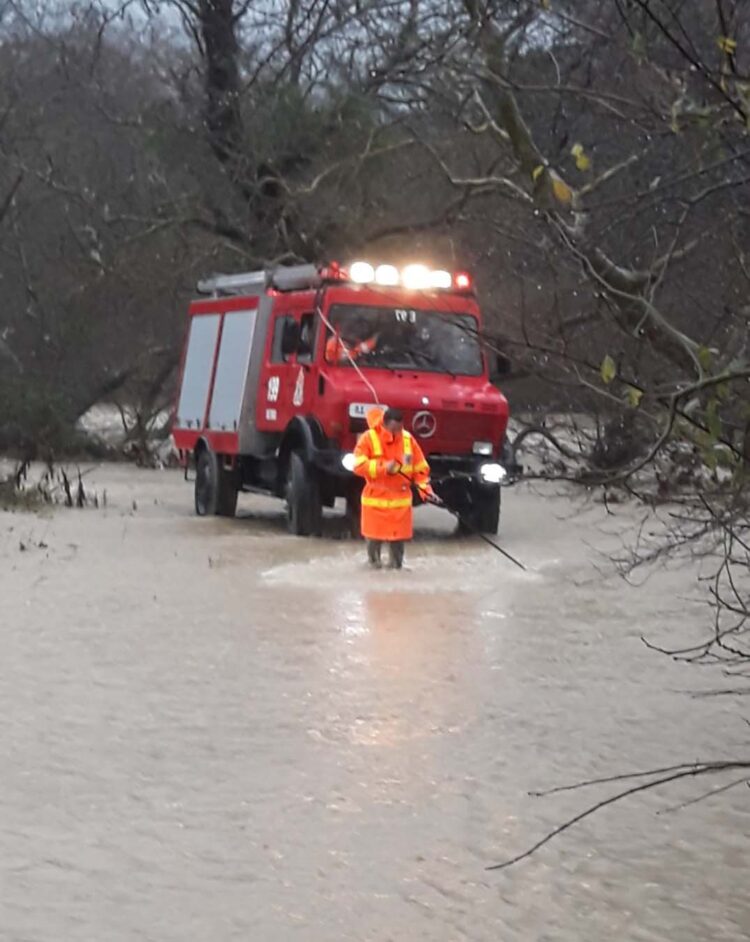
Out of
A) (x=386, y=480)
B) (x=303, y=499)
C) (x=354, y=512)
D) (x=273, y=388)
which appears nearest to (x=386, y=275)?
(x=386, y=480)

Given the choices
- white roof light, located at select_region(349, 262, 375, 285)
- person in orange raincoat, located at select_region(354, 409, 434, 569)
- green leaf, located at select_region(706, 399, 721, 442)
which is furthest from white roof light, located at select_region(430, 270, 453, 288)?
green leaf, located at select_region(706, 399, 721, 442)

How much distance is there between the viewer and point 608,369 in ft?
15.8

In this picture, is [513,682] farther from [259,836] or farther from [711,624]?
[259,836]

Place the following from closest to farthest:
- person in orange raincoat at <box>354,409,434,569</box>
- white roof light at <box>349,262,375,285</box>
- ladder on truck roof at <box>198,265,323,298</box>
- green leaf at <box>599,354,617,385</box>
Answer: green leaf at <box>599,354,617,385</box>, person in orange raincoat at <box>354,409,434,569</box>, white roof light at <box>349,262,375,285</box>, ladder on truck roof at <box>198,265,323,298</box>

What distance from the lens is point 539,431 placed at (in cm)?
598

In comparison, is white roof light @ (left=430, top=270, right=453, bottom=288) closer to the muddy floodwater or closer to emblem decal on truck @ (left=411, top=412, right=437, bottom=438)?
emblem decal on truck @ (left=411, top=412, right=437, bottom=438)

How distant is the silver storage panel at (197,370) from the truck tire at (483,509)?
428 centimetres

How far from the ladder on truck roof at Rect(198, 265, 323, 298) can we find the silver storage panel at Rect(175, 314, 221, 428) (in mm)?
349

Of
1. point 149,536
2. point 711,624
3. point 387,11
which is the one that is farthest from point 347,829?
point 387,11

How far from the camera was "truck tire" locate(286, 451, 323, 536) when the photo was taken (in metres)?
17.9

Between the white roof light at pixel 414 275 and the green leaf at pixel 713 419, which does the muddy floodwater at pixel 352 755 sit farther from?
the white roof light at pixel 414 275

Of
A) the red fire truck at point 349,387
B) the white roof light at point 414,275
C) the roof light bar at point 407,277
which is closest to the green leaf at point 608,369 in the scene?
the roof light bar at point 407,277

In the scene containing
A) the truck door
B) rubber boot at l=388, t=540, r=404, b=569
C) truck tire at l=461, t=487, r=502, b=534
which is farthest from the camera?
truck tire at l=461, t=487, r=502, b=534

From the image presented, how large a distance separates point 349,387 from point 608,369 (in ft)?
41.5
